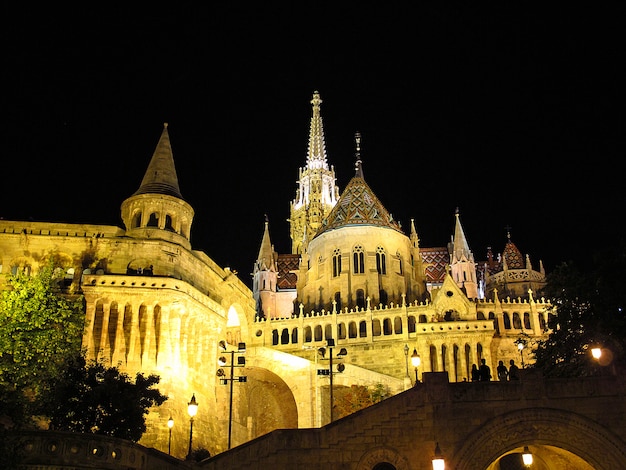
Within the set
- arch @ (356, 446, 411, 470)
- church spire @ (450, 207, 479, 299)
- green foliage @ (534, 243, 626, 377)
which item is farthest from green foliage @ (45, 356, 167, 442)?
church spire @ (450, 207, 479, 299)

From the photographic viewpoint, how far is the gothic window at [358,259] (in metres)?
56.7

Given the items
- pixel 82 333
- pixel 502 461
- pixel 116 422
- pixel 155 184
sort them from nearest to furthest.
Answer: pixel 116 422 < pixel 502 461 < pixel 82 333 < pixel 155 184

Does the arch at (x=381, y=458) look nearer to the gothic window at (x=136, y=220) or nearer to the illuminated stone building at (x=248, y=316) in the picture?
the illuminated stone building at (x=248, y=316)

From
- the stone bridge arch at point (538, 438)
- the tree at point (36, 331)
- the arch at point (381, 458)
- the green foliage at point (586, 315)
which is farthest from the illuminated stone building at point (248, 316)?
the green foliage at point (586, 315)

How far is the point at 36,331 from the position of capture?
32312mm

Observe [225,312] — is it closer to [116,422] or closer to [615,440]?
[116,422]

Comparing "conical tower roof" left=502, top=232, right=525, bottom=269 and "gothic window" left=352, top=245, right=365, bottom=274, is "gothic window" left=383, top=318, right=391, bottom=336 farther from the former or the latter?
"conical tower roof" left=502, top=232, right=525, bottom=269

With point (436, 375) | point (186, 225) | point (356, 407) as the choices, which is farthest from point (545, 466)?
point (186, 225)

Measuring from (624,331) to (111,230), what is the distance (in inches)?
1100

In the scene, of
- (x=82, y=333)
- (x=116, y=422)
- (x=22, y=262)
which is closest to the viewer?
(x=116, y=422)

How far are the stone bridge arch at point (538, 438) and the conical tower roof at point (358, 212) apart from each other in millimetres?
36322

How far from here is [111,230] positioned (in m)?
39.4

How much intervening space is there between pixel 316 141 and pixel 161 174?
5735 cm

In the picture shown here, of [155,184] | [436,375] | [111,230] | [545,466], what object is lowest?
[545,466]
